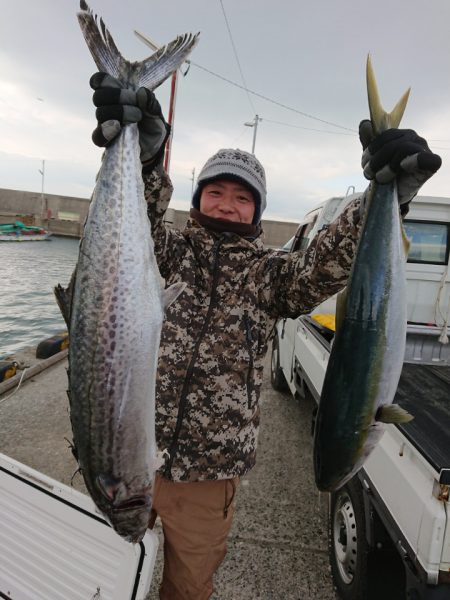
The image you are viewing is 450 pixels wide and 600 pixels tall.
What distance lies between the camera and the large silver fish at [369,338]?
167cm

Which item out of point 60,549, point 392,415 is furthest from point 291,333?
point 392,415

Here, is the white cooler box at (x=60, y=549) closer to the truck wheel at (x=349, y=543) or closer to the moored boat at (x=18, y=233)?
the truck wheel at (x=349, y=543)

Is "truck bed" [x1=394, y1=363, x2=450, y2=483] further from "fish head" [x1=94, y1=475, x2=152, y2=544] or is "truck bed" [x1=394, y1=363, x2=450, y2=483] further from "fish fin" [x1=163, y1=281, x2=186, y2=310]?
"fish fin" [x1=163, y1=281, x2=186, y2=310]

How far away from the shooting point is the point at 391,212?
172 centimetres

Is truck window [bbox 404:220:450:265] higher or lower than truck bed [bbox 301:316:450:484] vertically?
higher

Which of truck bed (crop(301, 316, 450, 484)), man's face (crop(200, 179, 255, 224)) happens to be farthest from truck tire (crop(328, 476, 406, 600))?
man's face (crop(200, 179, 255, 224))

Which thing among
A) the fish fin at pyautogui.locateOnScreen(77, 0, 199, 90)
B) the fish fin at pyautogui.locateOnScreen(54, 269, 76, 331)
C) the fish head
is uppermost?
the fish fin at pyautogui.locateOnScreen(77, 0, 199, 90)

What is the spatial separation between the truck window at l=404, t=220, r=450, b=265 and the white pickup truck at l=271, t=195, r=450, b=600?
12 millimetres

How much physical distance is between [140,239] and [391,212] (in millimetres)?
1092

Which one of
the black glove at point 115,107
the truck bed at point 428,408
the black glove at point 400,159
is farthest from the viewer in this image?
the truck bed at point 428,408

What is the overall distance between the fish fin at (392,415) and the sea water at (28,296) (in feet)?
33.7

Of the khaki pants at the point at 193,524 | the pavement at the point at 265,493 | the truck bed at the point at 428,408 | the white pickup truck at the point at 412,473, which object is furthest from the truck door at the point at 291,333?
the khaki pants at the point at 193,524

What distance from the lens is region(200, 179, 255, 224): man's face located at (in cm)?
233

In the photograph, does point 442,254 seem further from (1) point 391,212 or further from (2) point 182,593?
(2) point 182,593
